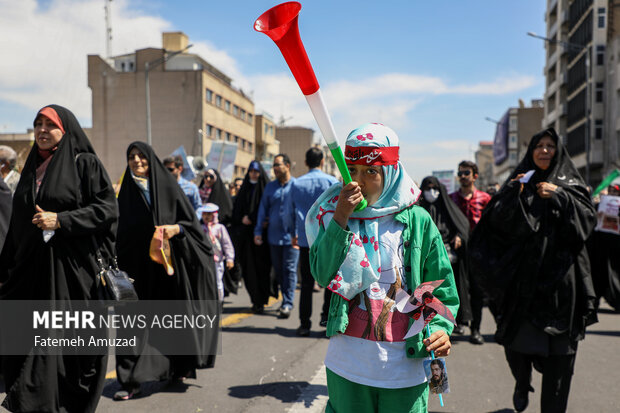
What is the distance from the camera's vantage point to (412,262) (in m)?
2.50

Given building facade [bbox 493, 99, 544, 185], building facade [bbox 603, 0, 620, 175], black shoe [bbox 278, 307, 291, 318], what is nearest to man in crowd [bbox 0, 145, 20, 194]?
black shoe [bbox 278, 307, 291, 318]

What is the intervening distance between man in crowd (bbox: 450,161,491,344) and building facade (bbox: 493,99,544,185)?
8457cm

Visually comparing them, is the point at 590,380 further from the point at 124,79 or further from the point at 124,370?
the point at 124,79

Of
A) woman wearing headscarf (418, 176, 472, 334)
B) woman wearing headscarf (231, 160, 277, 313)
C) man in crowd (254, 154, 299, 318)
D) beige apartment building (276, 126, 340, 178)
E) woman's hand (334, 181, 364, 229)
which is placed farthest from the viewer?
beige apartment building (276, 126, 340, 178)

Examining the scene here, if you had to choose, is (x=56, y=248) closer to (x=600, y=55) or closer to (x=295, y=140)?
(x=600, y=55)

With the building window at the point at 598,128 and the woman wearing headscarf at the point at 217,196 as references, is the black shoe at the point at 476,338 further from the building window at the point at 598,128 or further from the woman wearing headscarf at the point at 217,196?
the building window at the point at 598,128

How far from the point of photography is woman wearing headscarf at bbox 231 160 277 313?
863 centimetres

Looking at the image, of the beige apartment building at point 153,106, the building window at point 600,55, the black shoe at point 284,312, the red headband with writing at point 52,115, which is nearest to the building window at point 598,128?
the building window at point 600,55

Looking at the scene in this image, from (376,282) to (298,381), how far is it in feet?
9.33

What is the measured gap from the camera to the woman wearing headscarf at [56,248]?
3656 millimetres

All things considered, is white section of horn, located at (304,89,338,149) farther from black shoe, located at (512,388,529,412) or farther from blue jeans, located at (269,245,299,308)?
blue jeans, located at (269,245,299,308)

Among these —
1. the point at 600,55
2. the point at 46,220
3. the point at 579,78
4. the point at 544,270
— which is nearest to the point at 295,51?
the point at 46,220

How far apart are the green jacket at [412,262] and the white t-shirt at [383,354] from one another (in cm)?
4

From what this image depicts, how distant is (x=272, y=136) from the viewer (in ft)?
257
